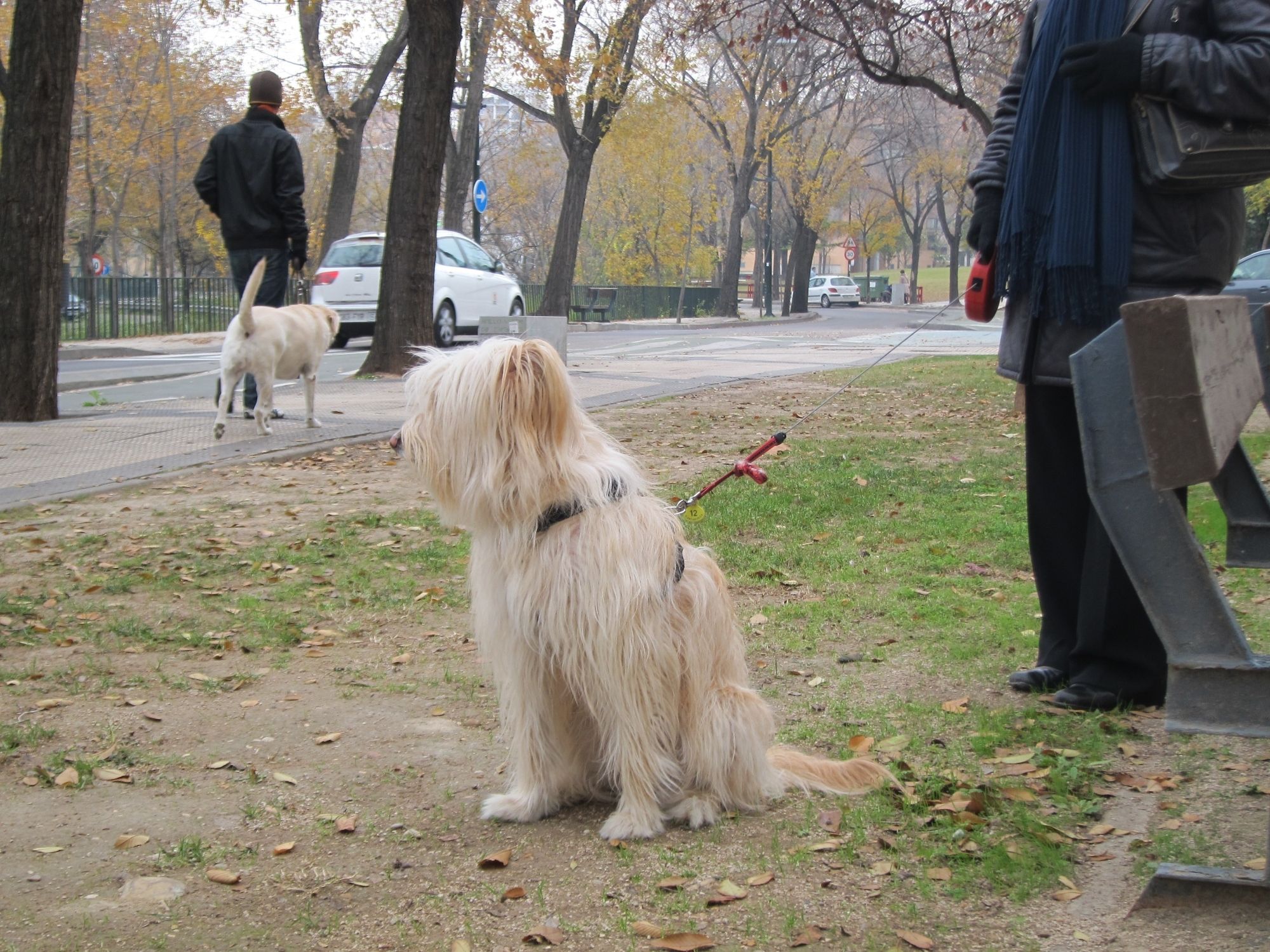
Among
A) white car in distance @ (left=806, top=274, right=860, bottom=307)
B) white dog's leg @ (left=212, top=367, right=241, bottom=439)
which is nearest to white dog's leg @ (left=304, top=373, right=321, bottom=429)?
white dog's leg @ (left=212, top=367, right=241, bottom=439)

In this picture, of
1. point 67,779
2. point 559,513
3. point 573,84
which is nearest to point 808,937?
point 559,513

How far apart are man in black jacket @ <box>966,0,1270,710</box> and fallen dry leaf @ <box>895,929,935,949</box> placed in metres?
1.51

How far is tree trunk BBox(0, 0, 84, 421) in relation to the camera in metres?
9.67

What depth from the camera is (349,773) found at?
3477 mm

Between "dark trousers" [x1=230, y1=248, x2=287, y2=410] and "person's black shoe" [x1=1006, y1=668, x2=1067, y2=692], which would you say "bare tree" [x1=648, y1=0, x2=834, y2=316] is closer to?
"dark trousers" [x1=230, y1=248, x2=287, y2=410]

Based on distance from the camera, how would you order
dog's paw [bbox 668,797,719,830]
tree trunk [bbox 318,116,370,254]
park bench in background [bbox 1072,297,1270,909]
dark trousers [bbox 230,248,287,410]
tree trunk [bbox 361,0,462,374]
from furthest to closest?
tree trunk [bbox 318,116,370,254]
tree trunk [bbox 361,0,462,374]
dark trousers [bbox 230,248,287,410]
dog's paw [bbox 668,797,719,830]
park bench in background [bbox 1072,297,1270,909]

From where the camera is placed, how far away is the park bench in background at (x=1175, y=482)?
2131 mm

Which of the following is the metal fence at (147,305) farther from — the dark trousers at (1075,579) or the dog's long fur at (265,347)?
the dark trousers at (1075,579)

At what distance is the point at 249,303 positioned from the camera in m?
8.98

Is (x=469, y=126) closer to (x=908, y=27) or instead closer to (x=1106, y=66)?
(x=908, y=27)

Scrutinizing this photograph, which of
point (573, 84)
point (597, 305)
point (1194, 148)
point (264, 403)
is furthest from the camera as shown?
point (597, 305)

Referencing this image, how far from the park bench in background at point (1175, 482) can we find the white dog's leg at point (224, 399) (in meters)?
7.86

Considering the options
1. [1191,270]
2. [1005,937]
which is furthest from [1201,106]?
[1005,937]

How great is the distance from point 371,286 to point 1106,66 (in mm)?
18280
